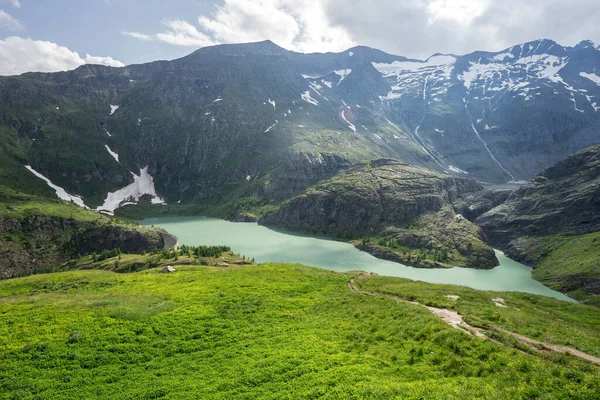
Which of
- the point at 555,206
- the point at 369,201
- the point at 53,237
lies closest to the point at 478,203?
the point at 555,206

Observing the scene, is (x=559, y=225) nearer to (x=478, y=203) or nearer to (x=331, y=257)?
(x=478, y=203)

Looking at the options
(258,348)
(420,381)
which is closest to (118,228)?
(258,348)

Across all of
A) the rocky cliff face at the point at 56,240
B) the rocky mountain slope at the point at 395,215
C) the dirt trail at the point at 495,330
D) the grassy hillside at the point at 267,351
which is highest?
the rocky mountain slope at the point at 395,215

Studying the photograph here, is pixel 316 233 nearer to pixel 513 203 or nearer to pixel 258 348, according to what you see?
pixel 513 203

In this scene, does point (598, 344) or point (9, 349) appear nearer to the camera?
point (9, 349)

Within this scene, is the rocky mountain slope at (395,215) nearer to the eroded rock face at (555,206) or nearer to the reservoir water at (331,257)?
the reservoir water at (331,257)

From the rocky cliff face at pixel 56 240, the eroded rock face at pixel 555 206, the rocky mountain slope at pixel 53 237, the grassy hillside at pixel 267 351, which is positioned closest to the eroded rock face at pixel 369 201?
the eroded rock face at pixel 555 206
